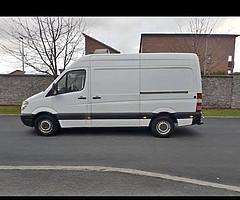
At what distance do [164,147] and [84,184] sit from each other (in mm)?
3336

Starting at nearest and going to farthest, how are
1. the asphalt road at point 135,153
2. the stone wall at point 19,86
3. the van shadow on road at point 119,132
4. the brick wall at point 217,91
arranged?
the asphalt road at point 135,153
the van shadow on road at point 119,132
the brick wall at point 217,91
the stone wall at point 19,86

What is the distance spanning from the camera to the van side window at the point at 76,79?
8414mm

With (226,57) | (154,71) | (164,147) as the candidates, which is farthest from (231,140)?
(226,57)

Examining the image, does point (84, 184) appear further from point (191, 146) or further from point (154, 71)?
point (154, 71)

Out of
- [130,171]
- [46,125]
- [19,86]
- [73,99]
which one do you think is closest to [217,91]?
[73,99]

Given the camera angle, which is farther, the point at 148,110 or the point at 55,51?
the point at 55,51

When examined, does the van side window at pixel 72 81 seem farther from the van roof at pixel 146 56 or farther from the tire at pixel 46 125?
the tire at pixel 46 125

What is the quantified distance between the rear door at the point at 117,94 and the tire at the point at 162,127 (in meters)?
0.57

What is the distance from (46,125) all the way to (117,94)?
2509mm

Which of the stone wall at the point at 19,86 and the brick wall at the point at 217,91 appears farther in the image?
the stone wall at the point at 19,86

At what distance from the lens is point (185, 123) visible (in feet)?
27.3

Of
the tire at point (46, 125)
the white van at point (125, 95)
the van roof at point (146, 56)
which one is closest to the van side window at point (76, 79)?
the white van at point (125, 95)

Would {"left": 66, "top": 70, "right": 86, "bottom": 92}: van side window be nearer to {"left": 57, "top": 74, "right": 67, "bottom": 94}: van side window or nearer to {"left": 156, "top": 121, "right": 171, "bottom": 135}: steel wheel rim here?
{"left": 57, "top": 74, "right": 67, "bottom": 94}: van side window

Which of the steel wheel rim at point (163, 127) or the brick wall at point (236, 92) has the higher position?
the brick wall at point (236, 92)
